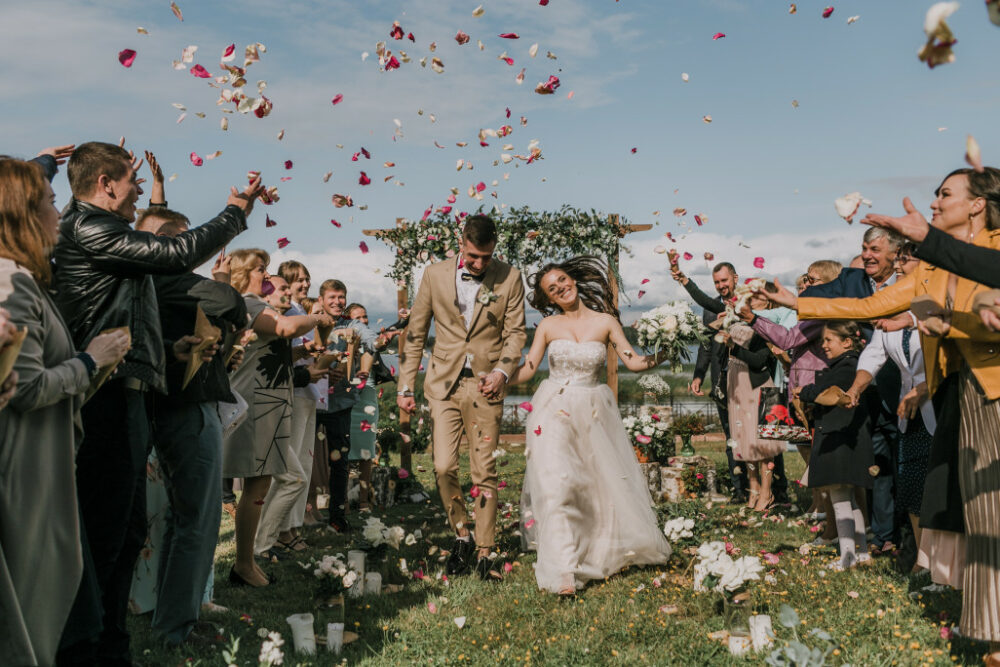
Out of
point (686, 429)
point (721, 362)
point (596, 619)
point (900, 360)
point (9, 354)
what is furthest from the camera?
point (686, 429)

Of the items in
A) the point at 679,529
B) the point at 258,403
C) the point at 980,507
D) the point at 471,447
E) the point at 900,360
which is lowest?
the point at 679,529

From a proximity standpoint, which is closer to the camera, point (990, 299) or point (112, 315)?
point (990, 299)

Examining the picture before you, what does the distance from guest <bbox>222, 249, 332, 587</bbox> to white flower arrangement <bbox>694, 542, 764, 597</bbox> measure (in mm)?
2895

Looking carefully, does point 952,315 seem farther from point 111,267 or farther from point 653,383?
point 653,383

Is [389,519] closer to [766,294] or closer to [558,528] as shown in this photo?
[558,528]

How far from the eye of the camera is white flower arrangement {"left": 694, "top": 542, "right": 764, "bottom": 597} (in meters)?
4.46

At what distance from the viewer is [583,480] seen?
5.95 meters

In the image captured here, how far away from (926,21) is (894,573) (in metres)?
4.89

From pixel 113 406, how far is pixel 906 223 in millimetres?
3615

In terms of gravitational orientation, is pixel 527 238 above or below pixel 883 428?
above

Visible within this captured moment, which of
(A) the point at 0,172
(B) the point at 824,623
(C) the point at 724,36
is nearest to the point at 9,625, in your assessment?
(A) the point at 0,172

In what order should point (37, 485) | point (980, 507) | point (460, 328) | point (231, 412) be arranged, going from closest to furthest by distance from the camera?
point (37, 485) < point (980, 507) < point (231, 412) < point (460, 328)

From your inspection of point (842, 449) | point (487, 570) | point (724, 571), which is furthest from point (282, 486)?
point (842, 449)

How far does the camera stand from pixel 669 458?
10.4 meters
